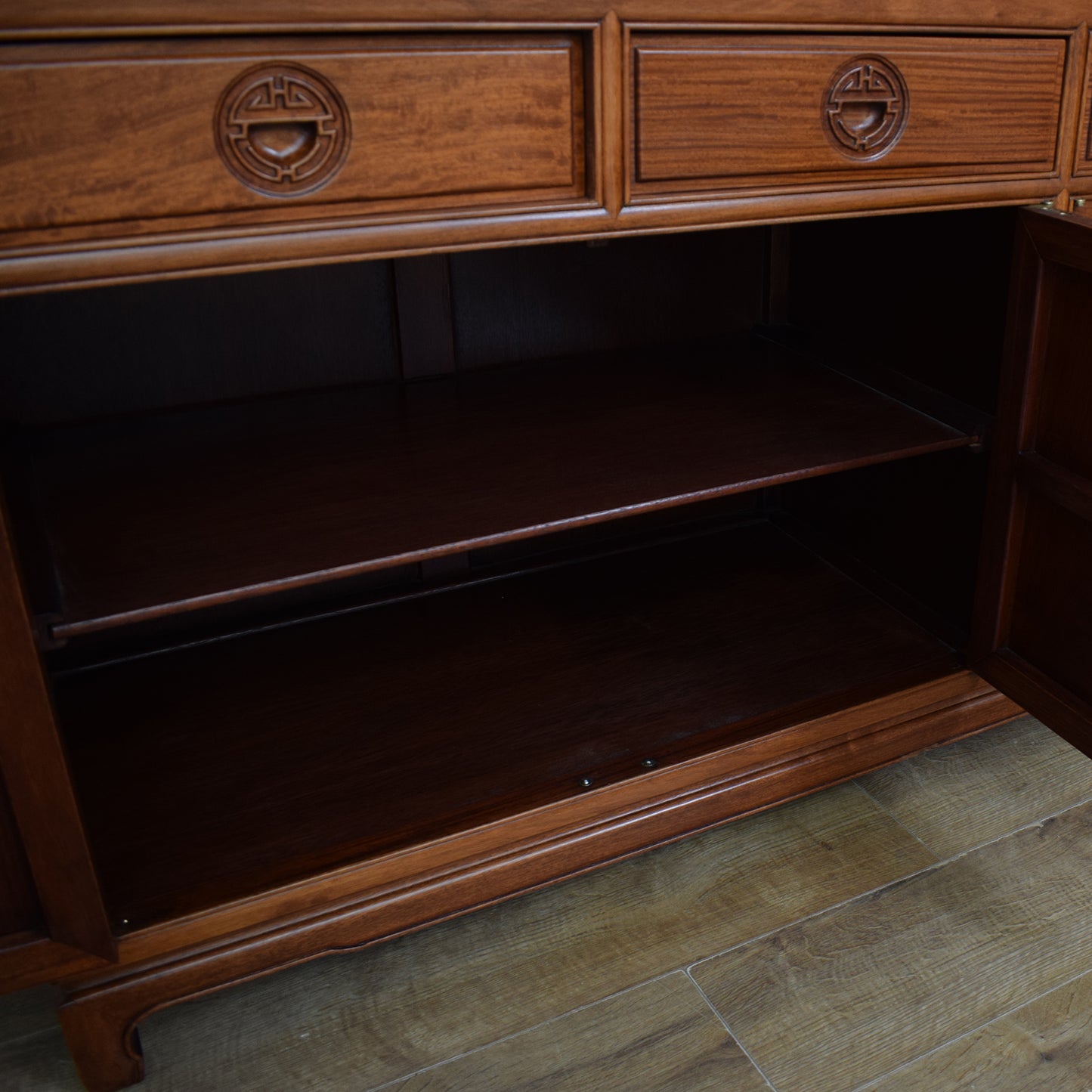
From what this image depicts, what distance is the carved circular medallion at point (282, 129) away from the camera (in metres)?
0.57

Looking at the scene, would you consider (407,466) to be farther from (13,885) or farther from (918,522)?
(918,522)

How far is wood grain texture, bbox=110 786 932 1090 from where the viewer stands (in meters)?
0.79

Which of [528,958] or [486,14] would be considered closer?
[486,14]

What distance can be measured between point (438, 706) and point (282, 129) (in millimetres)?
533

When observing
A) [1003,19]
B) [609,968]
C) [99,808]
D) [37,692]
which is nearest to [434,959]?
[609,968]

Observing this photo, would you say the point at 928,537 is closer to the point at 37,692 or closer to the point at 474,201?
the point at 474,201

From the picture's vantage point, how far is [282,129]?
0.59 meters

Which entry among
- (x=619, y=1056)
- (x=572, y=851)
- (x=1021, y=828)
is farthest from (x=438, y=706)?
(x=1021, y=828)

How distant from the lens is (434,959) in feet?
2.84

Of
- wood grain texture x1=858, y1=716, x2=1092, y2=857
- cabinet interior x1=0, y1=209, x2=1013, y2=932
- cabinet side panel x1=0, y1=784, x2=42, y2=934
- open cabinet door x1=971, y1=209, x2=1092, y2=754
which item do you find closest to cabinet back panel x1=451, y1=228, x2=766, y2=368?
cabinet interior x1=0, y1=209, x2=1013, y2=932

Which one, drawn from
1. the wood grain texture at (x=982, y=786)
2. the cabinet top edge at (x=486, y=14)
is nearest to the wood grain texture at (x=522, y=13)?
the cabinet top edge at (x=486, y=14)

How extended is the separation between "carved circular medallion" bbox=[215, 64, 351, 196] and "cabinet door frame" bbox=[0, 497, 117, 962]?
23 cm

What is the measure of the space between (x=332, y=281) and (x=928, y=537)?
0.64 m

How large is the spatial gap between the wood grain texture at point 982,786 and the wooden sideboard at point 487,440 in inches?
2.6
